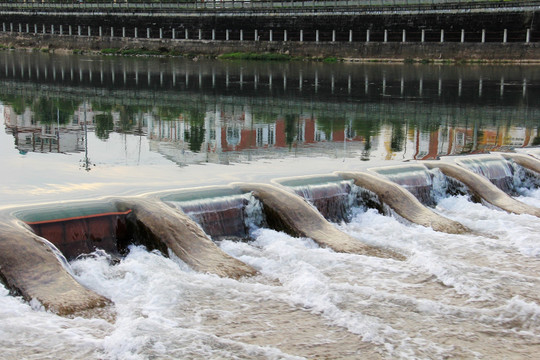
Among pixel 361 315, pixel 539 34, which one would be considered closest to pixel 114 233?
pixel 361 315

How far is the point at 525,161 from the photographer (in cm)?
1738

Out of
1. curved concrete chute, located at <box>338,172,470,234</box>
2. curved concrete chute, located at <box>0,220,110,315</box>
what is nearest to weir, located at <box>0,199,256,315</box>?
curved concrete chute, located at <box>0,220,110,315</box>

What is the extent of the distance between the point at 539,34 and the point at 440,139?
1520 inches

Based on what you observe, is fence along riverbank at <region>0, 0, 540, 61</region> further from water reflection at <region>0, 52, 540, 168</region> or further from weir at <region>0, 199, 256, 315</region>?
weir at <region>0, 199, 256, 315</region>

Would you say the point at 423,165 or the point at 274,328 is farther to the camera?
the point at 423,165

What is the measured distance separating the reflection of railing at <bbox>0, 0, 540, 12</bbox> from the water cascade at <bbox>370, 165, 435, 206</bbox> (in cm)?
4423

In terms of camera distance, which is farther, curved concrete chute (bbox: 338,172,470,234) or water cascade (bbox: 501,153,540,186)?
water cascade (bbox: 501,153,540,186)

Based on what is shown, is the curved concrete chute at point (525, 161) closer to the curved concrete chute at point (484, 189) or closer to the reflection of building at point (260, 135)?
the reflection of building at point (260, 135)

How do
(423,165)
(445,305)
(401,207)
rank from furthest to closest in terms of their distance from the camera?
1. (423,165)
2. (401,207)
3. (445,305)

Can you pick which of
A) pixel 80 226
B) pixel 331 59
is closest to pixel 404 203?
pixel 80 226

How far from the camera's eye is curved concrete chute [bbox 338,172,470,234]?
42.7ft

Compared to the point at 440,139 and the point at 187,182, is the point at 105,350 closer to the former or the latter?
the point at 187,182

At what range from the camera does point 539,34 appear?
54.7 meters

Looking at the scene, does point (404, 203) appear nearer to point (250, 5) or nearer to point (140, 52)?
point (140, 52)
